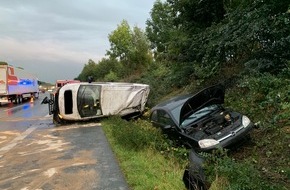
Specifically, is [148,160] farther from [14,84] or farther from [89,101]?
[14,84]

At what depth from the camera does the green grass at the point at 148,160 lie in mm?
6496

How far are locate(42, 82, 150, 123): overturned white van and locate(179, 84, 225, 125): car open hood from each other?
8095mm

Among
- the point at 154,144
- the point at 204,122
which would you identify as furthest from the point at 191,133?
the point at 154,144

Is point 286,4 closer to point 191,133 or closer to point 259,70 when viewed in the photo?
point 259,70

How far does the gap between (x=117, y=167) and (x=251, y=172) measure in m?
3.47

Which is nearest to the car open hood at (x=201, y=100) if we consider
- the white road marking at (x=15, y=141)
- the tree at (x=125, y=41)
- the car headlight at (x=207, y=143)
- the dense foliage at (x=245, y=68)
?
the dense foliage at (x=245, y=68)

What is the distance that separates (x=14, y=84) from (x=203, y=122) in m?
29.0

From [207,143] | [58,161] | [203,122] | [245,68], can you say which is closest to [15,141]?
[58,161]

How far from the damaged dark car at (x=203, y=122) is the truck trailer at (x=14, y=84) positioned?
24.9 m

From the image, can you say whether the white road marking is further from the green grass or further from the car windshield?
the car windshield

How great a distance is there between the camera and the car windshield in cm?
952

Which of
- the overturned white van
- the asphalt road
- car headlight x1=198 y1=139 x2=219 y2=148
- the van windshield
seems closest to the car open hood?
car headlight x1=198 y1=139 x2=219 y2=148

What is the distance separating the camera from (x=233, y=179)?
222 inches

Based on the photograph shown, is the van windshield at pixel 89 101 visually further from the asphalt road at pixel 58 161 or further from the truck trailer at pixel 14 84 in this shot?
the truck trailer at pixel 14 84
